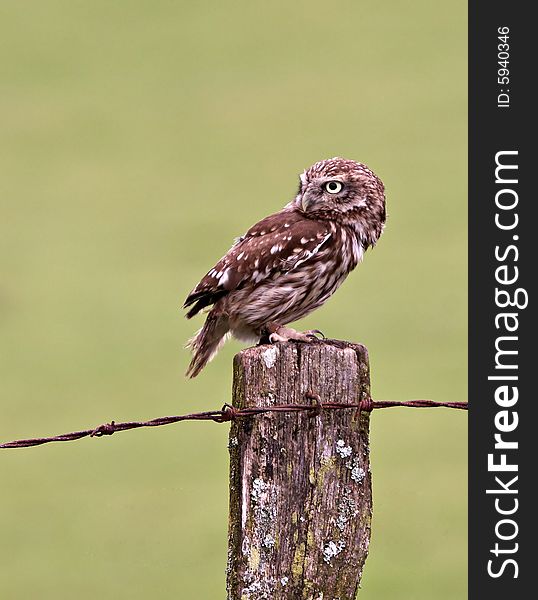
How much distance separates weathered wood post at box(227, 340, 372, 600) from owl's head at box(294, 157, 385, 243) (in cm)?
161

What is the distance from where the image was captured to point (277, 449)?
4.23 metres

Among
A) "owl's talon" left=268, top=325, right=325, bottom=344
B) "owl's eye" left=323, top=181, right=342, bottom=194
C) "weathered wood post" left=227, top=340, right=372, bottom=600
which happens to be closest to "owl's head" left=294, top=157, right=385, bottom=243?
"owl's eye" left=323, top=181, right=342, bottom=194

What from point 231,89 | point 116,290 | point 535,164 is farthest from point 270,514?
point 231,89

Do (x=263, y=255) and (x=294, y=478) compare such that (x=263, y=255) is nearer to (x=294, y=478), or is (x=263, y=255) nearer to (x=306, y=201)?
(x=306, y=201)

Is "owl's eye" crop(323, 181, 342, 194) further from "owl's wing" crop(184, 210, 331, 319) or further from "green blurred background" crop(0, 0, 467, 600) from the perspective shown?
"green blurred background" crop(0, 0, 467, 600)

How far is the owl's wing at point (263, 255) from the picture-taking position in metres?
5.58

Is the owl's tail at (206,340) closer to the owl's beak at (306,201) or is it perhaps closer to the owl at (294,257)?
the owl at (294,257)

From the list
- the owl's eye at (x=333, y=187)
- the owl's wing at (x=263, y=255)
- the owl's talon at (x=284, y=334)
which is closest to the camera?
the owl's talon at (x=284, y=334)

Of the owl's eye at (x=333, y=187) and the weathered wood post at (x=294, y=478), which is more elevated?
the owl's eye at (x=333, y=187)

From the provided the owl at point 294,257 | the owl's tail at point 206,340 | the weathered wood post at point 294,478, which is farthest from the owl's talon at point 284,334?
the weathered wood post at point 294,478

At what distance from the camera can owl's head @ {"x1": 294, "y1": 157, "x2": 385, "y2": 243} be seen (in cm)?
581

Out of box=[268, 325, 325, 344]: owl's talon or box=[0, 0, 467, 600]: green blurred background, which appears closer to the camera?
box=[268, 325, 325, 344]: owl's talon

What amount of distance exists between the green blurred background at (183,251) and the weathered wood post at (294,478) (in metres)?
5.55

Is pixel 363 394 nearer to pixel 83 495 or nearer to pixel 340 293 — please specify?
pixel 83 495
